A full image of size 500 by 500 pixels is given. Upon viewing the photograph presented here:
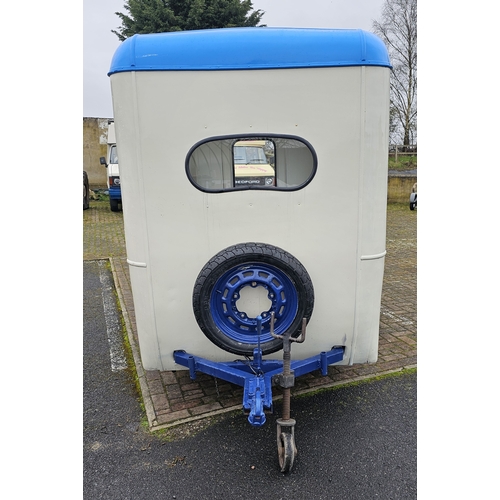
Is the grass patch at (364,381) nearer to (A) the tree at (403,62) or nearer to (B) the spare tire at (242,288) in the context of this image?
(B) the spare tire at (242,288)

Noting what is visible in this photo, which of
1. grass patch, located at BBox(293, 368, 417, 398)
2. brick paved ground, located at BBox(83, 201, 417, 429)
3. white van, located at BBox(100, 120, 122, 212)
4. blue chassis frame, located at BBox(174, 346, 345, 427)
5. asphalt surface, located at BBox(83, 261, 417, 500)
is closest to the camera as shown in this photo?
asphalt surface, located at BBox(83, 261, 417, 500)

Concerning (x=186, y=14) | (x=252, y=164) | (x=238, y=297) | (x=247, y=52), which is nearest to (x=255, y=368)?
(x=238, y=297)

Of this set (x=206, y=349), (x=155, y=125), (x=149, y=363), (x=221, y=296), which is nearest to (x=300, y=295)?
(x=221, y=296)

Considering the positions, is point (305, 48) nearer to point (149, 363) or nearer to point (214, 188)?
point (214, 188)

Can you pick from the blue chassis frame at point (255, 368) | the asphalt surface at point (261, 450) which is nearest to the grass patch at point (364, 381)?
the asphalt surface at point (261, 450)

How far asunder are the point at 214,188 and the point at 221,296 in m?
0.77

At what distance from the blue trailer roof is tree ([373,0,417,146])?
19461 millimetres

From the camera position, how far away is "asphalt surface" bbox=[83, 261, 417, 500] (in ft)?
8.64

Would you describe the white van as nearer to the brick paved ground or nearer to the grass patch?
the brick paved ground

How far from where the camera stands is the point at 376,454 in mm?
2898

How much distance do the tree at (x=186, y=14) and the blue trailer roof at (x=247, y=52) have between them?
17.5m

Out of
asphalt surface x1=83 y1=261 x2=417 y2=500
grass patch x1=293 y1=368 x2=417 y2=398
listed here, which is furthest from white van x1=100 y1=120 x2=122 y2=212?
grass patch x1=293 y1=368 x2=417 y2=398

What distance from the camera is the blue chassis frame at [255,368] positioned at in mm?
2852

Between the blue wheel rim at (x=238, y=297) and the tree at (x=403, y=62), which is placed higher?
the tree at (x=403, y=62)
